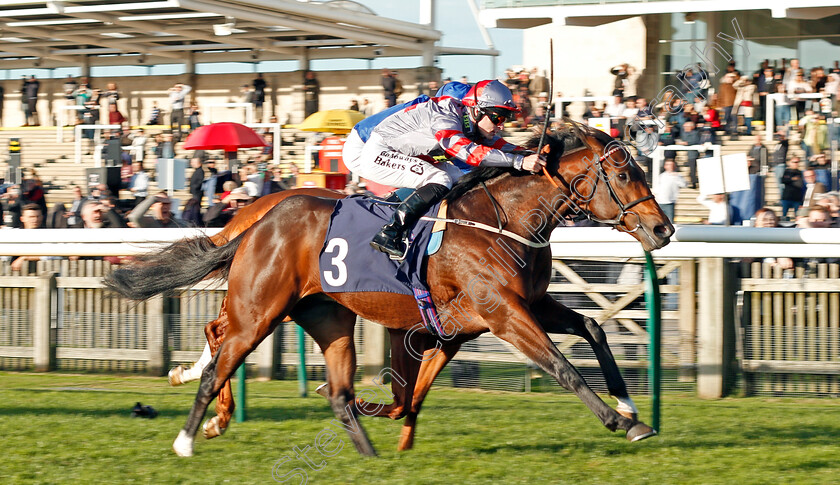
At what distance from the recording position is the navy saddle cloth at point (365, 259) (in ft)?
14.6

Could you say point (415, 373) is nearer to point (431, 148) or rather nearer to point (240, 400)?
point (431, 148)

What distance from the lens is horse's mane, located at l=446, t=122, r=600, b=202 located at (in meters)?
4.49

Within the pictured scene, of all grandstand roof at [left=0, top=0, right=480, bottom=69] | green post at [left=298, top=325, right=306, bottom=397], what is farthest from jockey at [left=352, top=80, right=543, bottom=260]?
A: grandstand roof at [left=0, top=0, right=480, bottom=69]

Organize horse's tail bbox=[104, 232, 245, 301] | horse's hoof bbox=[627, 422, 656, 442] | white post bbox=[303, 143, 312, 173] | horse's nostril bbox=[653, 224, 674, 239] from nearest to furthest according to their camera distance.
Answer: horse's hoof bbox=[627, 422, 656, 442], horse's nostril bbox=[653, 224, 674, 239], horse's tail bbox=[104, 232, 245, 301], white post bbox=[303, 143, 312, 173]

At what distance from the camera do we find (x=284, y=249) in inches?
181

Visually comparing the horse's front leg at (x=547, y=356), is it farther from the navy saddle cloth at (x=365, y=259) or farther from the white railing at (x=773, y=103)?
the white railing at (x=773, y=103)

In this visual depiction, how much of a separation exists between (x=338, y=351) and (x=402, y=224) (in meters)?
0.77

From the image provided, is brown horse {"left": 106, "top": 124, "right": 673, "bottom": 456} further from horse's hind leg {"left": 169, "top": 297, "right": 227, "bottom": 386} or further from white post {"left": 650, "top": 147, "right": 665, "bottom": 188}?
white post {"left": 650, "top": 147, "right": 665, "bottom": 188}

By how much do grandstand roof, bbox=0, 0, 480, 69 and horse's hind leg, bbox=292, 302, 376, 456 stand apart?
12911mm

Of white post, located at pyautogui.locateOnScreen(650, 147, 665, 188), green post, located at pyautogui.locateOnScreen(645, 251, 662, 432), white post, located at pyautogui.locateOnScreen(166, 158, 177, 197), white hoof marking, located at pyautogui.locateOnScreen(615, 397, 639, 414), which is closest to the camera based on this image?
white hoof marking, located at pyautogui.locateOnScreen(615, 397, 639, 414)

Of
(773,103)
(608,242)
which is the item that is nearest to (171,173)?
(608,242)

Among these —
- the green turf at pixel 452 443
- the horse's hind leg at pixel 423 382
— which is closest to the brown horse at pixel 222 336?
the green turf at pixel 452 443

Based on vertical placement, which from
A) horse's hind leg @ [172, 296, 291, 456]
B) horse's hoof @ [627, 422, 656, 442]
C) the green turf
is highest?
horse's hind leg @ [172, 296, 291, 456]

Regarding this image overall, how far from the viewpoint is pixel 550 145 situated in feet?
14.8
